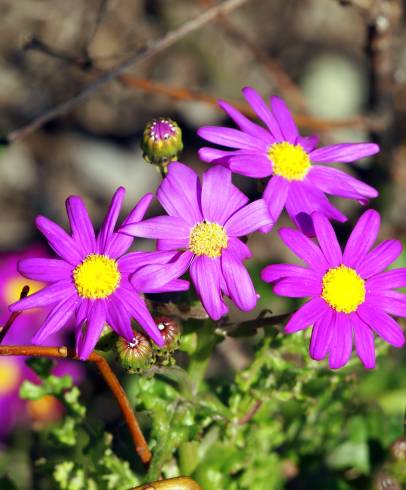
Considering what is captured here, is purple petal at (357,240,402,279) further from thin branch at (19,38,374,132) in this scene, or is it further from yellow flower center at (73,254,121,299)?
thin branch at (19,38,374,132)

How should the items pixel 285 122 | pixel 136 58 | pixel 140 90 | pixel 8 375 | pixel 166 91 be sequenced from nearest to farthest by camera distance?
pixel 285 122 < pixel 136 58 < pixel 166 91 < pixel 8 375 < pixel 140 90

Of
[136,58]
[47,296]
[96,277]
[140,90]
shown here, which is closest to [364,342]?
[96,277]

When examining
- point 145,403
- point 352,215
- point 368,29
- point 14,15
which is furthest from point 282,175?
point 14,15

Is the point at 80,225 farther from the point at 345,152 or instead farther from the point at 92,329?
the point at 345,152

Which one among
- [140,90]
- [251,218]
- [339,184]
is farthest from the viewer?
[140,90]

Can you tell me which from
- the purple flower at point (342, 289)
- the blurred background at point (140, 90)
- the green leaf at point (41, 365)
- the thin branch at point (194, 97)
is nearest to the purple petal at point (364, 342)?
the purple flower at point (342, 289)

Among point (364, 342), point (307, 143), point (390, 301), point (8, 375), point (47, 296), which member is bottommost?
point (364, 342)
